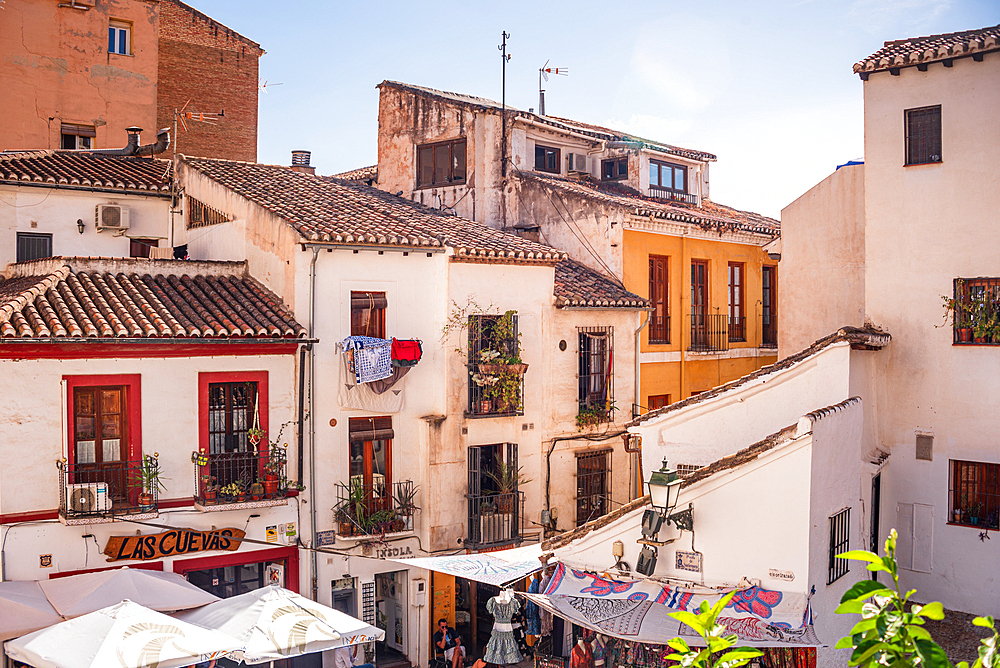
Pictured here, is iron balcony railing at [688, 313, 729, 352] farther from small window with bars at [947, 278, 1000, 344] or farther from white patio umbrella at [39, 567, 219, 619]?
white patio umbrella at [39, 567, 219, 619]

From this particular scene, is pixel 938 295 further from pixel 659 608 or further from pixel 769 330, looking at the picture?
pixel 769 330

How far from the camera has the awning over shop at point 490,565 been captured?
13.9 metres

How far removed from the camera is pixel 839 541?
12773mm

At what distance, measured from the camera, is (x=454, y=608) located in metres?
18.1

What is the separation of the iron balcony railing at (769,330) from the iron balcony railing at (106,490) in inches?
639

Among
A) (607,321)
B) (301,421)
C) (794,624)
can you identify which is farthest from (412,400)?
(794,624)

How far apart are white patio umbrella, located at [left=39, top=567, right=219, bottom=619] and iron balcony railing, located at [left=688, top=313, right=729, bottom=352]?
43.4ft

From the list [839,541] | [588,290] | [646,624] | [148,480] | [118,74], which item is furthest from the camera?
[118,74]

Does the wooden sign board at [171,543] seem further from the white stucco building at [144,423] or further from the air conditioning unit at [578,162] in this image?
the air conditioning unit at [578,162]

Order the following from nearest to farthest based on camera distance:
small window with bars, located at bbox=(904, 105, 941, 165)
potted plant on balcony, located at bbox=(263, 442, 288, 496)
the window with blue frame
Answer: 1. small window with bars, located at bbox=(904, 105, 941, 165)
2. potted plant on balcony, located at bbox=(263, 442, 288, 496)
3. the window with blue frame

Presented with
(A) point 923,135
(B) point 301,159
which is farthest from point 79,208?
(A) point 923,135

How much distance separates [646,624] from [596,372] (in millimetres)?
8668

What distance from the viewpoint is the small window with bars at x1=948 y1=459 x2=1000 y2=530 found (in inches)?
560

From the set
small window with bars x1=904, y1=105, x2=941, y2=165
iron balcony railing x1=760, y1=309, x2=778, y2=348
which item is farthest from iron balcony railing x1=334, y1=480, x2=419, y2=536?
iron balcony railing x1=760, y1=309, x2=778, y2=348
